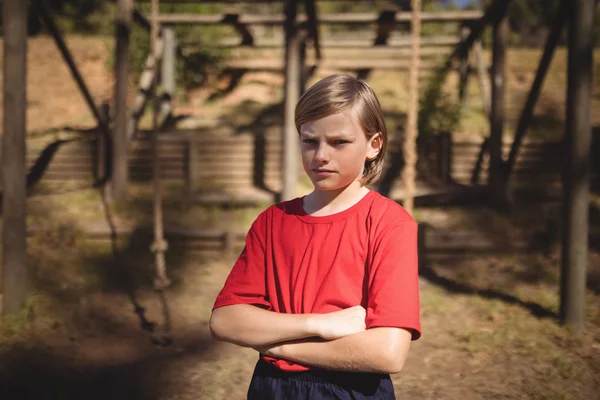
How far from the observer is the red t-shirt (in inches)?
45.0

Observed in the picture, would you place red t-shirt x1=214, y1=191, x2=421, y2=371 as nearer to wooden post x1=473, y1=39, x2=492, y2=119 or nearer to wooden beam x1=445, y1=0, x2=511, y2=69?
wooden beam x1=445, y1=0, x2=511, y2=69

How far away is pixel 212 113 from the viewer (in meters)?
9.99

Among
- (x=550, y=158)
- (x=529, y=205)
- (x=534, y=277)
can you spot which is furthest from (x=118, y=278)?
(x=550, y=158)

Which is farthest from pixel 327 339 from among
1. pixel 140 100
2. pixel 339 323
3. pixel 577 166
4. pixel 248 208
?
pixel 140 100

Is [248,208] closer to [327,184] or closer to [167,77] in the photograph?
[167,77]

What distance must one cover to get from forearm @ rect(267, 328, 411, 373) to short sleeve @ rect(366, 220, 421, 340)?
2 cm

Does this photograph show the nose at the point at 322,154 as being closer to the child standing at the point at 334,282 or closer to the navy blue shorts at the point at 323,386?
the child standing at the point at 334,282

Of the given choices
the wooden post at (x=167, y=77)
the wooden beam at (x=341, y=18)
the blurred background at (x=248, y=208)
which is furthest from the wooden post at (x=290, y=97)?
the wooden post at (x=167, y=77)

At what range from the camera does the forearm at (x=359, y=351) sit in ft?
3.63

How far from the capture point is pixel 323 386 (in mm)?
1196

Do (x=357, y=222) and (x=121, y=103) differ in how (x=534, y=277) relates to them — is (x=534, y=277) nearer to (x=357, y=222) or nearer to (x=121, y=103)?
(x=357, y=222)

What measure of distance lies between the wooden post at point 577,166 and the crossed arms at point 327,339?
11.2ft

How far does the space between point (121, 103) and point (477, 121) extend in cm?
559

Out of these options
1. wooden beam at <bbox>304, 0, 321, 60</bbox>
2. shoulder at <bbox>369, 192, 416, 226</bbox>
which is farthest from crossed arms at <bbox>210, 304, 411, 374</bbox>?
wooden beam at <bbox>304, 0, 321, 60</bbox>
